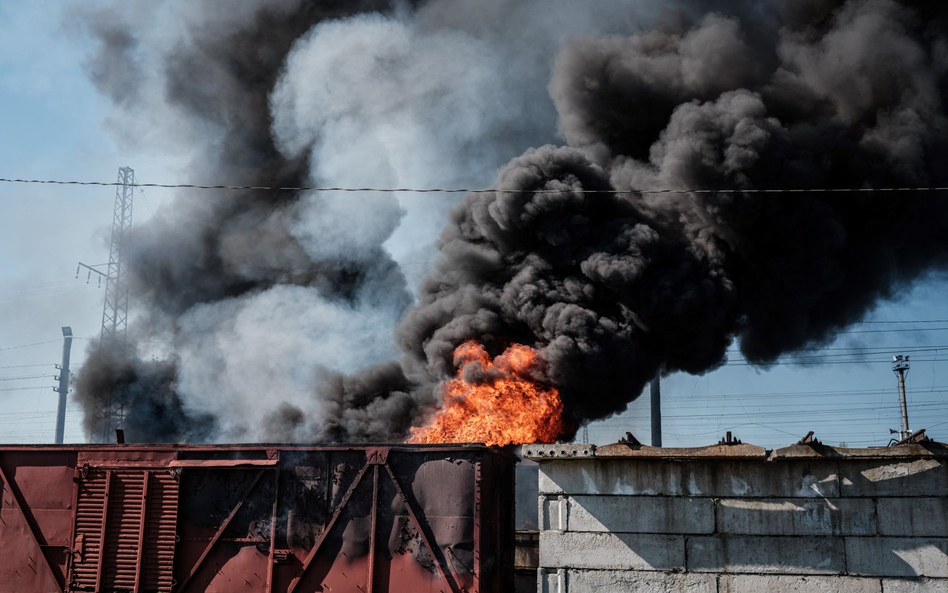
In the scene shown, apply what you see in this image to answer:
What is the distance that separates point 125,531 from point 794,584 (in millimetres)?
10152

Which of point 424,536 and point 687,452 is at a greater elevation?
point 687,452

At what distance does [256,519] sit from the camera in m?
12.3

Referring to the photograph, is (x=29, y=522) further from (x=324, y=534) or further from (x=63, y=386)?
(x=63, y=386)

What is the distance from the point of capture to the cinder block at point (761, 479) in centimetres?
1032

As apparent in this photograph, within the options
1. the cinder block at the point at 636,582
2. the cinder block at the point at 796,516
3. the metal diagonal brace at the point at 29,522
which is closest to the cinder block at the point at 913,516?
the cinder block at the point at 796,516

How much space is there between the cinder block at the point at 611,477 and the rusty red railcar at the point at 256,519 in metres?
1.12

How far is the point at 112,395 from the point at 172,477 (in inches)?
946

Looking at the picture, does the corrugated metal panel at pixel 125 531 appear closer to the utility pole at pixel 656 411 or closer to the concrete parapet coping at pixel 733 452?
the concrete parapet coping at pixel 733 452

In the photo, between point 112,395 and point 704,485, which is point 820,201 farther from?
A: point 112,395

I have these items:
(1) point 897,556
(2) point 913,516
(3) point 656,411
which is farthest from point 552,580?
(3) point 656,411

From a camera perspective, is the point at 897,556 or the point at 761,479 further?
the point at 761,479

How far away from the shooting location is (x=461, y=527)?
11.5 meters

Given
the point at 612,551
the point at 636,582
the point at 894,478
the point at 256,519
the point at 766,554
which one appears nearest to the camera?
the point at 894,478

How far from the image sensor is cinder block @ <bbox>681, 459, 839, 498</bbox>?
10.3m
